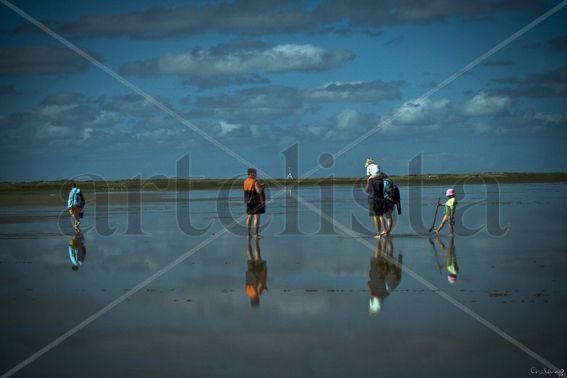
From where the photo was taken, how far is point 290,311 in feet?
34.1

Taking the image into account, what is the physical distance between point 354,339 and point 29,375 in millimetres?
3739

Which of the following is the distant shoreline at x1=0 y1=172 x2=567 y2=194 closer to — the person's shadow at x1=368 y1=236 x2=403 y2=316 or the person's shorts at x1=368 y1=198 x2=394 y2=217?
the person's shorts at x1=368 y1=198 x2=394 y2=217

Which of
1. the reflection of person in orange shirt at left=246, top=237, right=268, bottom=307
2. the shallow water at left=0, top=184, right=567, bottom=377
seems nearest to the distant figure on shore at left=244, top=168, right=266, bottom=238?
the shallow water at left=0, top=184, right=567, bottom=377

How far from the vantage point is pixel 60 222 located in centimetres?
3080

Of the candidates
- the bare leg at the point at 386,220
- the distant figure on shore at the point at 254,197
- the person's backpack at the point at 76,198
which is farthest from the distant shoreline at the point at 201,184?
the bare leg at the point at 386,220

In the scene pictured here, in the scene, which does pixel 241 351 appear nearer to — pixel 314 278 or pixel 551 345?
pixel 551 345

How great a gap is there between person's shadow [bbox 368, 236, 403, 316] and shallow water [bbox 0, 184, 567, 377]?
0.12 m

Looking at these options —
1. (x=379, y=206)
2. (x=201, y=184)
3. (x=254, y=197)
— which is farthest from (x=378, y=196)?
(x=201, y=184)

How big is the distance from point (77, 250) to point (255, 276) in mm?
7328

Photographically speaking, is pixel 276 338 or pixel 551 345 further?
pixel 276 338

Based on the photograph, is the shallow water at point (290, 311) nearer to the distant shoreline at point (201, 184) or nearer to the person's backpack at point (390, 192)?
the person's backpack at point (390, 192)

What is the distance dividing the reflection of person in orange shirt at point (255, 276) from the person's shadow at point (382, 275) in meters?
1.85

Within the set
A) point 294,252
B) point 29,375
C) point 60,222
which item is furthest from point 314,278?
point 60,222

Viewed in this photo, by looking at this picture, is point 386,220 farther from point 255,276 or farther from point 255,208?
point 255,276
